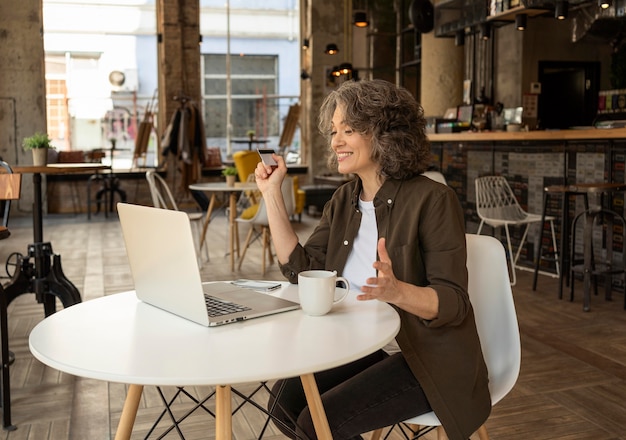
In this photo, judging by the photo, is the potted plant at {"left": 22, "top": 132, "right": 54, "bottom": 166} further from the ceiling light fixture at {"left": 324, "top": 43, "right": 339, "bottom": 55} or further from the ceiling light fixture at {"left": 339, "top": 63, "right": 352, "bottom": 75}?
the ceiling light fixture at {"left": 324, "top": 43, "right": 339, "bottom": 55}

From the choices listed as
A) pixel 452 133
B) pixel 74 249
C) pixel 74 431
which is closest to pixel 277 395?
pixel 74 431

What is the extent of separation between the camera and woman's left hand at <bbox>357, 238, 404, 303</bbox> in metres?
1.49

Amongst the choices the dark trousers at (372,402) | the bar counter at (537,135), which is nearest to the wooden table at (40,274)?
the dark trousers at (372,402)

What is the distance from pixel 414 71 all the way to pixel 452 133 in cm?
553

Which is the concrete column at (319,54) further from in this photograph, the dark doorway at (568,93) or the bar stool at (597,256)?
A: the bar stool at (597,256)

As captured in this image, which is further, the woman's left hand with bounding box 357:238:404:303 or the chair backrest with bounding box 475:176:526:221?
the chair backrest with bounding box 475:176:526:221

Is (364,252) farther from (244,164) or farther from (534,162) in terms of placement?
(244,164)

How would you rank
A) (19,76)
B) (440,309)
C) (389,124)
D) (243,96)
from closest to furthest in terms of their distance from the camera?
1. (440,309)
2. (389,124)
3. (19,76)
4. (243,96)

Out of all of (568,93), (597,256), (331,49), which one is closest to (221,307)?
(597,256)

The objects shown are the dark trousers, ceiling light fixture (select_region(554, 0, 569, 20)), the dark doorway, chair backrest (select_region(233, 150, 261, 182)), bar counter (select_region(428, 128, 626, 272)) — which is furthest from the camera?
the dark doorway

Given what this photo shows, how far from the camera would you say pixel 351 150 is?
1.93 m

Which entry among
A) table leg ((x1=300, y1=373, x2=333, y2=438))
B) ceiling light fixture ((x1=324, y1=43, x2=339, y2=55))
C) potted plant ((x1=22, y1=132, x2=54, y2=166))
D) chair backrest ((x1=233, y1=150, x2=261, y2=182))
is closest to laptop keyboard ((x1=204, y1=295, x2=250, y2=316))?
table leg ((x1=300, y1=373, x2=333, y2=438))

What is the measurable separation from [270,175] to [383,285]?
0.60 m

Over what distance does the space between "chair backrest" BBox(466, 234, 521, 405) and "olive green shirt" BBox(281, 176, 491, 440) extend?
0.15 m
